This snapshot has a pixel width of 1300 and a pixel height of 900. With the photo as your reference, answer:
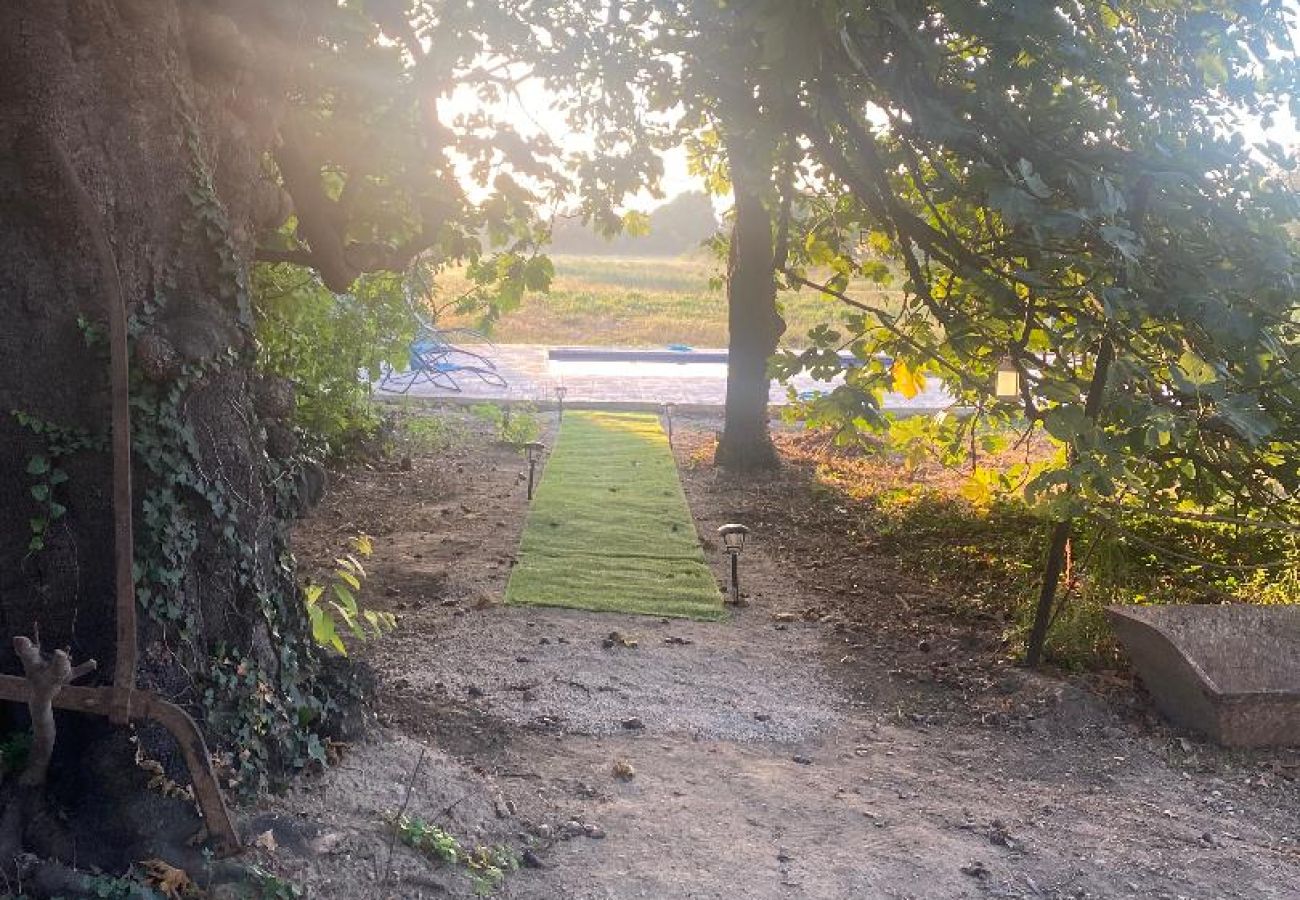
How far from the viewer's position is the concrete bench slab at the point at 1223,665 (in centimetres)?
562

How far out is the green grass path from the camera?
26.7 feet

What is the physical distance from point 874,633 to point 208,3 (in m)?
5.19

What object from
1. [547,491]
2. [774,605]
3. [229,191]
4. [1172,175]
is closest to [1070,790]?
[1172,175]

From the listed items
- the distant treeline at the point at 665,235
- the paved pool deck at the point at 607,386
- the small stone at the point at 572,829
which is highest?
the distant treeline at the point at 665,235

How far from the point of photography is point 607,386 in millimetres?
20219

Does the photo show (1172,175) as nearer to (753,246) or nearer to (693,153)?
(693,153)

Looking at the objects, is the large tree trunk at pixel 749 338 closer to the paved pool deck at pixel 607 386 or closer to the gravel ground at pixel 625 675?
the paved pool deck at pixel 607 386

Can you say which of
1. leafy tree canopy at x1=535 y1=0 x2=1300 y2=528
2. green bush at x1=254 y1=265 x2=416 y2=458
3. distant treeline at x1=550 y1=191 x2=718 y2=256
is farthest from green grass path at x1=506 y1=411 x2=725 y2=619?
distant treeline at x1=550 y1=191 x2=718 y2=256

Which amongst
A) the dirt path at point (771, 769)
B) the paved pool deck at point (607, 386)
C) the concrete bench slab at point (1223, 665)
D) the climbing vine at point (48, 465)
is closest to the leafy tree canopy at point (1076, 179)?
the concrete bench slab at point (1223, 665)

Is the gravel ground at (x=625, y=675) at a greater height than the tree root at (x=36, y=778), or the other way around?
the tree root at (x=36, y=778)

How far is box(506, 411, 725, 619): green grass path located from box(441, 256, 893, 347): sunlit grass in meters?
11.0

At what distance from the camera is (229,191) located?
4.36m

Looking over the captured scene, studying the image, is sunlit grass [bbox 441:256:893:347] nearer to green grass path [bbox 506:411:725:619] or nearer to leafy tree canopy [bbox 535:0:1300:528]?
green grass path [bbox 506:411:725:619]

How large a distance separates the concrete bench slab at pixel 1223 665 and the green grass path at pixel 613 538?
2.77 metres
